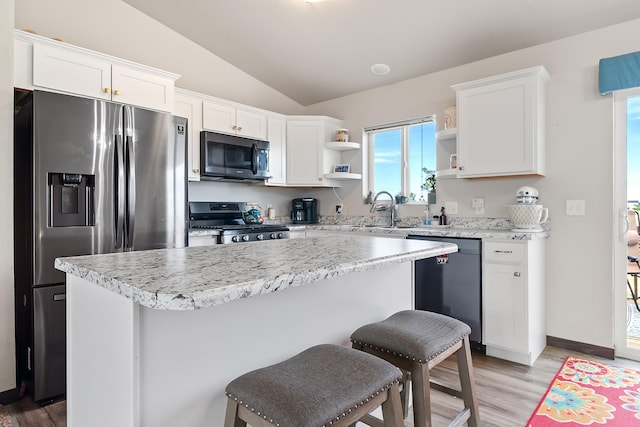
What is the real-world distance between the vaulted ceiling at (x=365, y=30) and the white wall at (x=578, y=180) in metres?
0.14

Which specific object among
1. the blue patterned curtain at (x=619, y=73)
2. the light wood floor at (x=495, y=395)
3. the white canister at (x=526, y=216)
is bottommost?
the light wood floor at (x=495, y=395)

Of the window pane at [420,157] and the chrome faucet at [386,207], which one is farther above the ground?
the window pane at [420,157]

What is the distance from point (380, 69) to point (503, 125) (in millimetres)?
1399

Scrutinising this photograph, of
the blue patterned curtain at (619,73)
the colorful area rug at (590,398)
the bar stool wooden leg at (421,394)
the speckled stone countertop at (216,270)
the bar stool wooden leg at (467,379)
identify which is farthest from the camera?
the blue patterned curtain at (619,73)

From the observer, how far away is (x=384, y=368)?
1071 millimetres

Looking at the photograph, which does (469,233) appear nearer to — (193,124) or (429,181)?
(429,181)

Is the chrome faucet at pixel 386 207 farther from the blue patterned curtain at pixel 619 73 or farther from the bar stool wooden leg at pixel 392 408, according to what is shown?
the bar stool wooden leg at pixel 392 408

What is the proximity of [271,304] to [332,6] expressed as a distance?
8.64ft

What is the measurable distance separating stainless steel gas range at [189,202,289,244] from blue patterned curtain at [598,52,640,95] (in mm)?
2890

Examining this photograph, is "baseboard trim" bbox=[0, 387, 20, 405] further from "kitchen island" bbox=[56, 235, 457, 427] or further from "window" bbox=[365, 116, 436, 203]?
"window" bbox=[365, 116, 436, 203]

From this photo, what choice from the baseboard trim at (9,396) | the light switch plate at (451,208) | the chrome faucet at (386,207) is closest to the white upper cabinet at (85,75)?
the baseboard trim at (9,396)

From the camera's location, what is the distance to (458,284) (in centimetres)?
283

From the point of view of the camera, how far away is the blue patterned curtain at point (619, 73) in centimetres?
256

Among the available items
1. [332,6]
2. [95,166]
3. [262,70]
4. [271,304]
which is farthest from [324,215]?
[271,304]
